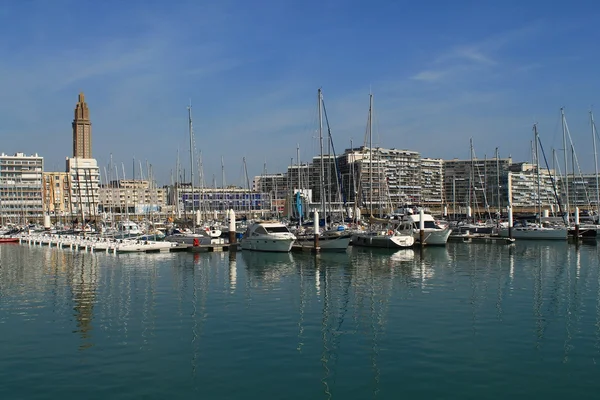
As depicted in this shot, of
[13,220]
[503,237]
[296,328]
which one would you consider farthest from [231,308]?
[13,220]

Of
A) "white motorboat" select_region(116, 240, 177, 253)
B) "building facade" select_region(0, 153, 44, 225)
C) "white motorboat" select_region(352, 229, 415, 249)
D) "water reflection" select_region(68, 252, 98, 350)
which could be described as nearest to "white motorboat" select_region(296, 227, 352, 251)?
"white motorboat" select_region(352, 229, 415, 249)

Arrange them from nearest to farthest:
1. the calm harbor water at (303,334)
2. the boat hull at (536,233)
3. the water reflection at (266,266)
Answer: the calm harbor water at (303,334) → the water reflection at (266,266) → the boat hull at (536,233)

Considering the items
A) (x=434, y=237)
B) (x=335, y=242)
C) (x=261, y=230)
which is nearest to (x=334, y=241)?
(x=335, y=242)

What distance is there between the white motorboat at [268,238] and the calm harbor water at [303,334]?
14.6 meters

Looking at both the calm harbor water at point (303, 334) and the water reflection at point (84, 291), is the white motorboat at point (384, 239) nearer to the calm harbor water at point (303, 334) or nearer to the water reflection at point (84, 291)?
the calm harbor water at point (303, 334)

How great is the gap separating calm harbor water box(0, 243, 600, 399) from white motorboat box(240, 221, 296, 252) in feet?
48.1

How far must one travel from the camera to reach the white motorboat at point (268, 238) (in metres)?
53.5

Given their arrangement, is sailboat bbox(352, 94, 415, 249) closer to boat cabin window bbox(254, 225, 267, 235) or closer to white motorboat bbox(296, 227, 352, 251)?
white motorboat bbox(296, 227, 352, 251)

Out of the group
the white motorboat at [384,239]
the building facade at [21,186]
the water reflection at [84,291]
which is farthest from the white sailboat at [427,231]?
the building facade at [21,186]

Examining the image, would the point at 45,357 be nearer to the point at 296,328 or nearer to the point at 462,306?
the point at 296,328

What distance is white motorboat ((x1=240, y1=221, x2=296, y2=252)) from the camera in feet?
176

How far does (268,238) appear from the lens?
54188mm

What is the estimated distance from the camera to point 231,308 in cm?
2575

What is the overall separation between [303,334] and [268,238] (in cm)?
3381
